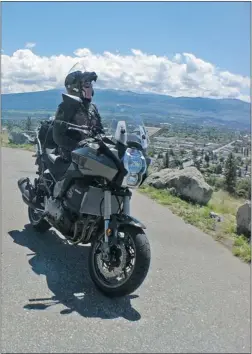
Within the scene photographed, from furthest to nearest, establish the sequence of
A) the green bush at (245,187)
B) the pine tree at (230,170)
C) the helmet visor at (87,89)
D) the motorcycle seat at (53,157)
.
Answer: the pine tree at (230,170) → the green bush at (245,187) → the helmet visor at (87,89) → the motorcycle seat at (53,157)

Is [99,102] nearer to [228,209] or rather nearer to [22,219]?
[22,219]

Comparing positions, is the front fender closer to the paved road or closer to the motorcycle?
the motorcycle

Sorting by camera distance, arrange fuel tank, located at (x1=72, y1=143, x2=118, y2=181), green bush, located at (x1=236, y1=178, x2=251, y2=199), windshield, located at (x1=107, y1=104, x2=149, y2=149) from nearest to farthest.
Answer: fuel tank, located at (x1=72, y1=143, x2=118, y2=181) < windshield, located at (x1=107, y1=104, x2=149, y2=149) < green bush, located at (x1=236, y1=178, x2=251, y2=199)

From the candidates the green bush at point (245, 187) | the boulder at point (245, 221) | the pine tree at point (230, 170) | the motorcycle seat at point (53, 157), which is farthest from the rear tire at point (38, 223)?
the pine tree at point (230, 170)

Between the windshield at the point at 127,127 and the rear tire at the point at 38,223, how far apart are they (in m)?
1.90

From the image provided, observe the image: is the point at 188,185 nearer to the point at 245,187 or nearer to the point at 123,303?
the point at 123,303

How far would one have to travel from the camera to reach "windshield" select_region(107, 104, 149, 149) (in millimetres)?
4109

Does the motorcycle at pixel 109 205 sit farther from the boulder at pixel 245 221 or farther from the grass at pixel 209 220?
the boulder at pixel 245 221

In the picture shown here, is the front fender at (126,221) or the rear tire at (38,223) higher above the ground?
the front fender at (126,221)

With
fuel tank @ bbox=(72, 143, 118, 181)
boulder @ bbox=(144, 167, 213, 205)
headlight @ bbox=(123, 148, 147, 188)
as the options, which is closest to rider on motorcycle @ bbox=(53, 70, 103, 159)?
fuel tank @ bbox=(72, 143, 118, 181)

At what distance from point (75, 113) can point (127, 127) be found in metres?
1.09

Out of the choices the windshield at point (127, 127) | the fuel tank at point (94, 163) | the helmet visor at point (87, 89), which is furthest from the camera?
the helmet visor at point (87, 89)

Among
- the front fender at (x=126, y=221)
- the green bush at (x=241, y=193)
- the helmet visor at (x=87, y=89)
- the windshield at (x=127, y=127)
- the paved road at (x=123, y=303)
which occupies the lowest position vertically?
the green bush at (x=241, y=193)

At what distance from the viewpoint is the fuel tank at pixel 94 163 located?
3963mm
